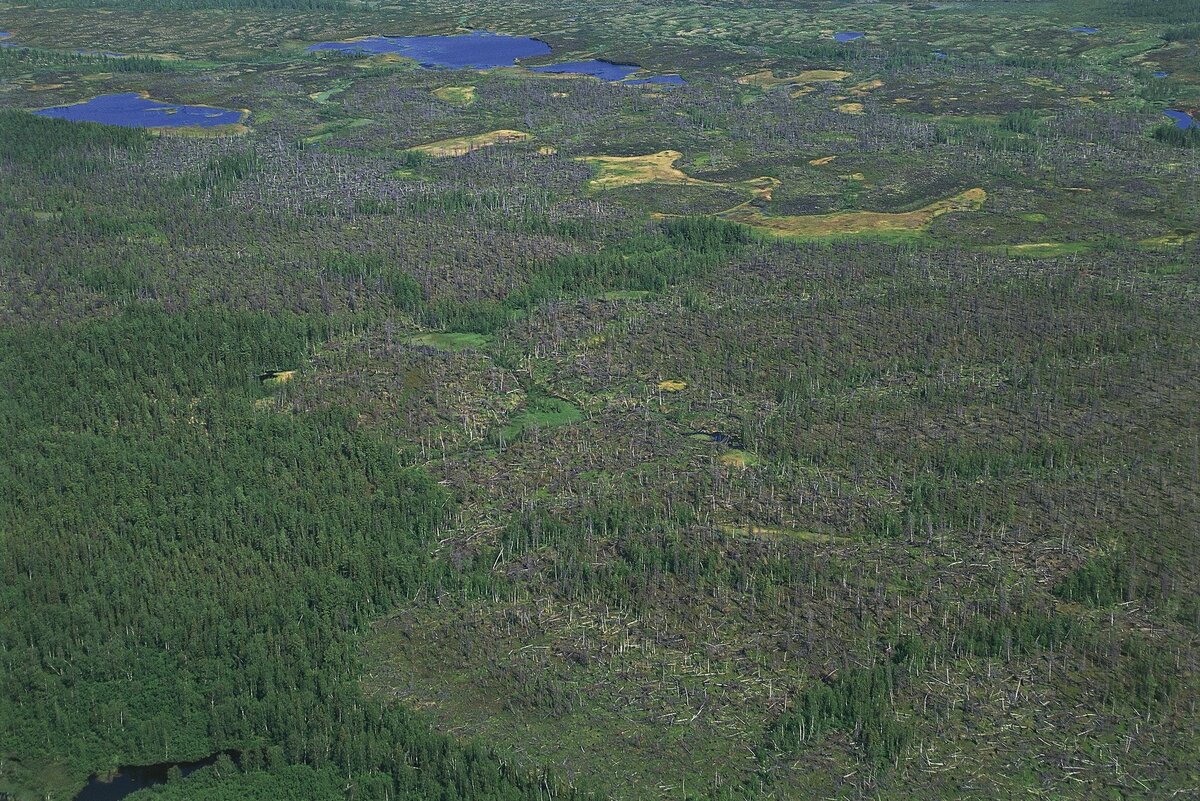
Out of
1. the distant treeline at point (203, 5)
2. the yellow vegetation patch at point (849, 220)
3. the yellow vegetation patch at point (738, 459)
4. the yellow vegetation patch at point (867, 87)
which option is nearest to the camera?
the yellow vegetation patch at point (738, 459)

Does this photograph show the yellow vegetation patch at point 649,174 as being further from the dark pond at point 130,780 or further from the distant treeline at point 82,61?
the dark pond at point 130,780

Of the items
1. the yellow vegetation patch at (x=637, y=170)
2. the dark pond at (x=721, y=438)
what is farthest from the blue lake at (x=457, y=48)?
the dark pond at (x=721, y=438)

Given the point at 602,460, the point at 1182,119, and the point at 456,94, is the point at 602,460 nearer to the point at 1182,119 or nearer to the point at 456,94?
the point at 1182,119

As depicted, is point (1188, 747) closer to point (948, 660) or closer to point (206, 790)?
point (948, 660)

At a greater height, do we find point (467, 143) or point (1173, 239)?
point (467, 143)

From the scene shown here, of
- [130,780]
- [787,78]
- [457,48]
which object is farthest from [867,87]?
[130,780]
